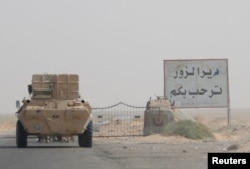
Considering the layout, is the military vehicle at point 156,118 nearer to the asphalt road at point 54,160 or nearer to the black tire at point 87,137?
the black tire at point 87,137

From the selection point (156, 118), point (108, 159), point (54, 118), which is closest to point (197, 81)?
point (156, 118)

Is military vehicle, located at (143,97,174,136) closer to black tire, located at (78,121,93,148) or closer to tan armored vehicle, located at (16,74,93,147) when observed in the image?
tan armored vehicle, located at (16,74,93,147)

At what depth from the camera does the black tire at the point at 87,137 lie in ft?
112

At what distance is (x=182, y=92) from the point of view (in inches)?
2148

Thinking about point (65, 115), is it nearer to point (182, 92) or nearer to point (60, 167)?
point (60, 167)

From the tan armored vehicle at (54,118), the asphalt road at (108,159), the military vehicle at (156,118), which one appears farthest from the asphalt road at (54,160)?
the military vehicle at (156,118)

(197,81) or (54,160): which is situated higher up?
(197,81)

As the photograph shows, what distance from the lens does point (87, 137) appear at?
112ft

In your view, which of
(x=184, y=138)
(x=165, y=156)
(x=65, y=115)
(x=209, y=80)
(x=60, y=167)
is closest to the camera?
(x=60, y=167)

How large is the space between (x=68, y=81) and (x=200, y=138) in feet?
27.6

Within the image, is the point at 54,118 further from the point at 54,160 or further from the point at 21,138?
the point at 54,160

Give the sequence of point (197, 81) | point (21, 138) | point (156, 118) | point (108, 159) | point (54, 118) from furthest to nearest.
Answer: point (197, 81), point (156, 118), point (21, 138), point (54, 118), point (108, 159)

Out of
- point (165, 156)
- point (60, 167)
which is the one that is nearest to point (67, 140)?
point (165, 156)

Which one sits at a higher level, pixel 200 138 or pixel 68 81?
pixel 68 81
